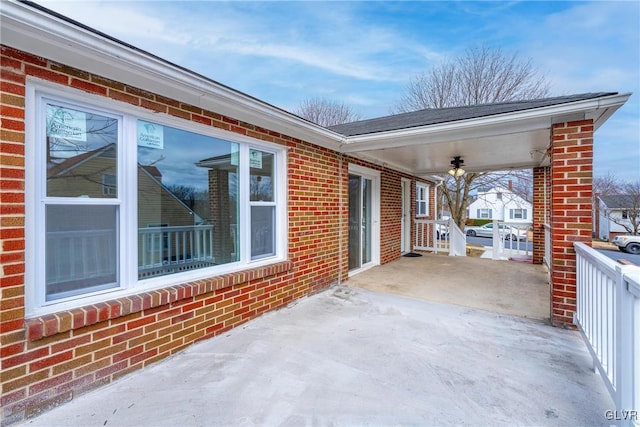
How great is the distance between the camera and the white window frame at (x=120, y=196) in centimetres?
191

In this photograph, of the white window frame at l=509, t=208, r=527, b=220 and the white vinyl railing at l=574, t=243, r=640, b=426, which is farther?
the white window frame at l=509, t=208, r=527, b=220

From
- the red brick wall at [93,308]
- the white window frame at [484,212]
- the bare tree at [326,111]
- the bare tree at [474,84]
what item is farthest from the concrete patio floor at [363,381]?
the white window frame at [484,212]

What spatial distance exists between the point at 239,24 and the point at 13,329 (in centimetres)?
701

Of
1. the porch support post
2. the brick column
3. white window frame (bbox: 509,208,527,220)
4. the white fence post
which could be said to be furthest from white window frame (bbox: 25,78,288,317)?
white window frame (bbox: 509,208,527,220)

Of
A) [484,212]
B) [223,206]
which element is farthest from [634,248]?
[223,206]

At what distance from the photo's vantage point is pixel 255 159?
12.0 ft

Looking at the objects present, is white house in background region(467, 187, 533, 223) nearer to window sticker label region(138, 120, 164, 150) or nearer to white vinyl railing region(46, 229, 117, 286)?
window sticker label region(138, 120, 164, 150)

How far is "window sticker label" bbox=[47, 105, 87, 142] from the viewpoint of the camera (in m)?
2.05

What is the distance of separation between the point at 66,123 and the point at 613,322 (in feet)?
13.5

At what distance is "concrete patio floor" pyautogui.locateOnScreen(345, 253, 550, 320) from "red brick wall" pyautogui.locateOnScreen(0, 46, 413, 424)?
6.60ft

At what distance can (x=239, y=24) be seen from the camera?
665 centimetres

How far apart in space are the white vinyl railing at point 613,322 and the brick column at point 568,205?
0.17m

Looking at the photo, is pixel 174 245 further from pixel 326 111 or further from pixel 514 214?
pixel 514 214

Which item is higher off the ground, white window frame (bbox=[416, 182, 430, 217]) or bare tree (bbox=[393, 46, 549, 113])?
bare tree (bbox=[393, 46, 549, 113])
